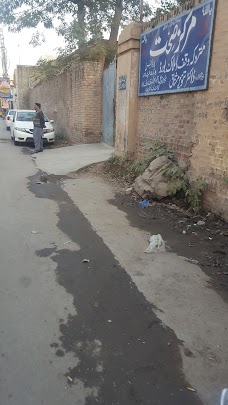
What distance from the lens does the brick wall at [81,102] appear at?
12703mm

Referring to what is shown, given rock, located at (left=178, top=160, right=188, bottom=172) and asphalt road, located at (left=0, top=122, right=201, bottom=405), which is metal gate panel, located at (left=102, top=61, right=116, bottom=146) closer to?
rock, located at (left=178, top=160, right=188, bottom=172)

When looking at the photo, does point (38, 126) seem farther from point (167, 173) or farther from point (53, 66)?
point (167, 173)

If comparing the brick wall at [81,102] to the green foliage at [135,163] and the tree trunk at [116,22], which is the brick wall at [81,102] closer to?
the tree trunk at [116,22]

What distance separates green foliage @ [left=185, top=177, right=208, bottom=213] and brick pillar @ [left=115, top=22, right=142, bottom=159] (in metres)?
3.24

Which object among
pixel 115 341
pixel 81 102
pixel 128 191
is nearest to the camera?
pixel 115 341

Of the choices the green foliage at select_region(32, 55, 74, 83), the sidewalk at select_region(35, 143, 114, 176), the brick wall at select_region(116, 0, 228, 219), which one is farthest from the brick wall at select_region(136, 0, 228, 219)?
the green foliage at select_region(32, 55, 74, 83)

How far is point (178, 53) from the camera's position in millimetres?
6102

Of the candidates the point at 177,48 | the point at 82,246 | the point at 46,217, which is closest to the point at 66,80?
the point at 177,48

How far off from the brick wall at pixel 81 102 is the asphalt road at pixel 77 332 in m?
9.14

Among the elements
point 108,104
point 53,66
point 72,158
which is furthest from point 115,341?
point 53,66

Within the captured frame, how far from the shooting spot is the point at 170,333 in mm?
2672

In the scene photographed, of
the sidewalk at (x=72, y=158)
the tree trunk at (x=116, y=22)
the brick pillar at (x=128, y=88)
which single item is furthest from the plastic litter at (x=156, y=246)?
the tree trunk at (x=116, y=22)

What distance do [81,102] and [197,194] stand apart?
8.96m

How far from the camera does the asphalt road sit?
2.12m
